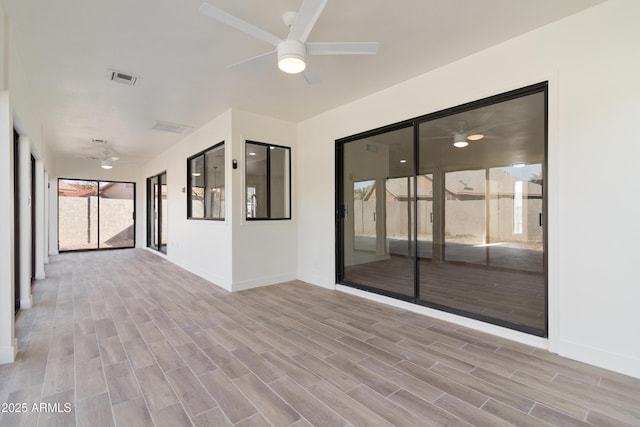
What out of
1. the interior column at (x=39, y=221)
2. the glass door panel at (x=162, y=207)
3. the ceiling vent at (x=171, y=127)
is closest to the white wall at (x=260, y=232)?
the ceiling vent at (x=171, y=127)

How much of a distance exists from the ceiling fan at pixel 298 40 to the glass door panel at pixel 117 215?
9.55m

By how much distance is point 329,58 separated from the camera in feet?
9.58

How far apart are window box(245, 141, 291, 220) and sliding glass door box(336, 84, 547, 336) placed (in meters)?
1.08

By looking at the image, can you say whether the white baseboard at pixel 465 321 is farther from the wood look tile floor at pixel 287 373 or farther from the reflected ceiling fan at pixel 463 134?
the reflected ceiling fan at pixel 463 134

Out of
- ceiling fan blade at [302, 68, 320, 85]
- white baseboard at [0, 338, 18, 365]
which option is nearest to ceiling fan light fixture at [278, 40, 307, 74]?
ceiling fan blade at [302, 68, 320, 85]

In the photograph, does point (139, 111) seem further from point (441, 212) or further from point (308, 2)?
point (441, 212)

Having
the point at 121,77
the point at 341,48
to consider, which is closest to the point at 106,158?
the point at 121,77

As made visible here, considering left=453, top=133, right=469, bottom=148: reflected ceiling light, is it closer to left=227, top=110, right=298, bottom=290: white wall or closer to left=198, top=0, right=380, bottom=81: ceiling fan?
left=227, top=110, right=298, bottom=290: white wall

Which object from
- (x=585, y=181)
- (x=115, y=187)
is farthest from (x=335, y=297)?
(x=115, y=187)

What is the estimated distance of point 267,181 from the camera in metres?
4.93

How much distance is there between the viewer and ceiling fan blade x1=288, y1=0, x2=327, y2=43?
1.74 m

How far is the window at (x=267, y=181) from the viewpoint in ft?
15.5

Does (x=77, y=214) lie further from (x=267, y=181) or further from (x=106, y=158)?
(x=267, y=181)

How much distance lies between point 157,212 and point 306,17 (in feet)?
28.2
